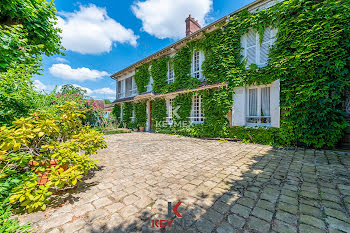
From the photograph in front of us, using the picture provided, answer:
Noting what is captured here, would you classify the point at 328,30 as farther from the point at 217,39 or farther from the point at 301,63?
the point at 217,39

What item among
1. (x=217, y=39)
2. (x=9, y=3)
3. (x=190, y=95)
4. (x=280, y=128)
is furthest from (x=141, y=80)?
(x=280, y=128)

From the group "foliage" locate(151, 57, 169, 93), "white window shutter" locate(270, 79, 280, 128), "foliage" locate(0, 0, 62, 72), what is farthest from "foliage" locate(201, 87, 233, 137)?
"foliage" locate(0, 0, 62, 72)

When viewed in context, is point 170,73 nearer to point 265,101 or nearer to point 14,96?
point 265,101

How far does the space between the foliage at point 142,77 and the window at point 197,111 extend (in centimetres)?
594

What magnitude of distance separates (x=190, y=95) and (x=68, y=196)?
8212mm

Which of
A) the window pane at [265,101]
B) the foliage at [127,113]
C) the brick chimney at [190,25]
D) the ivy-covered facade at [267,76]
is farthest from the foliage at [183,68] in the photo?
the foliage at [127,113]

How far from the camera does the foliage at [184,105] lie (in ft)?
31.8

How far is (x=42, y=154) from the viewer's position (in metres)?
2.60

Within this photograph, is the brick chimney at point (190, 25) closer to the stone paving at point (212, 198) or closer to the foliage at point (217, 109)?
the foliage at point (217, 109)

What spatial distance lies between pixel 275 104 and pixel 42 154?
799cm

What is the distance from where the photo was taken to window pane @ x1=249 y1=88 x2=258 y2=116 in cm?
718

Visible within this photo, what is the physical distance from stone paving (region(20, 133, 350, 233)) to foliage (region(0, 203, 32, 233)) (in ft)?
0.43

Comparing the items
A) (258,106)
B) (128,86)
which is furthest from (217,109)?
(128,86)

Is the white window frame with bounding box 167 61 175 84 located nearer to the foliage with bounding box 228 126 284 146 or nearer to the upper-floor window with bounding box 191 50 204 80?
the upper-floor window with bounding box 191 50 204 80
